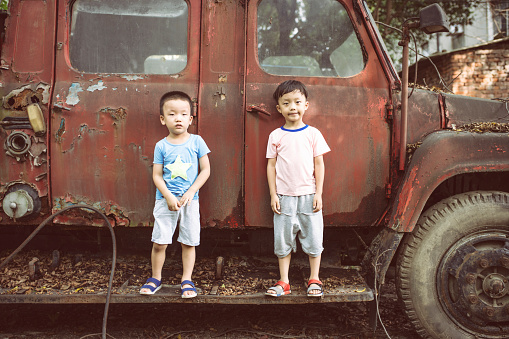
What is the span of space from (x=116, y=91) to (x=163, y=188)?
28.6 inches

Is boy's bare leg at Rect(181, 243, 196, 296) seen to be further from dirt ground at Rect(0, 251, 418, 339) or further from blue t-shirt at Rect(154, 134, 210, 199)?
blue t-shirt at Rect(154, 134, 210, 199)

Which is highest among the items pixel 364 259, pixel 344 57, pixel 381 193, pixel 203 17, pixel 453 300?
pixel 203 17

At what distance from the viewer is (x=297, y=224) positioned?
98.9 inches

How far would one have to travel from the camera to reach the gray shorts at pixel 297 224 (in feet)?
8.20

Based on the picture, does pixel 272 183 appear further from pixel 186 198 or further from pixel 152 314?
pixel 152 314

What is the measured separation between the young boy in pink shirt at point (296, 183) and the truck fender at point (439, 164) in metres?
0.49

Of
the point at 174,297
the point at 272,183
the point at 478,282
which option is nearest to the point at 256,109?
the point at 272,183

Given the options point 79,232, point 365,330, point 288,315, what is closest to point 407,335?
point 365,330

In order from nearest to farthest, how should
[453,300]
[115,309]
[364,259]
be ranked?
[453,300] < [364,259] < [115,309]

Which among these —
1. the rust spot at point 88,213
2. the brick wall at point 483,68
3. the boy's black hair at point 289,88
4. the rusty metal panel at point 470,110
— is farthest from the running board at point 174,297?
the brick wall at point 483,68

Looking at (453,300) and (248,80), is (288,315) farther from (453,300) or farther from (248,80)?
(248,80)

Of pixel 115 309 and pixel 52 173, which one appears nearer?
pixel 52 173

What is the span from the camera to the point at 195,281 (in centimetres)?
256

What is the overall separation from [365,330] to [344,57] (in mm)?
1942
